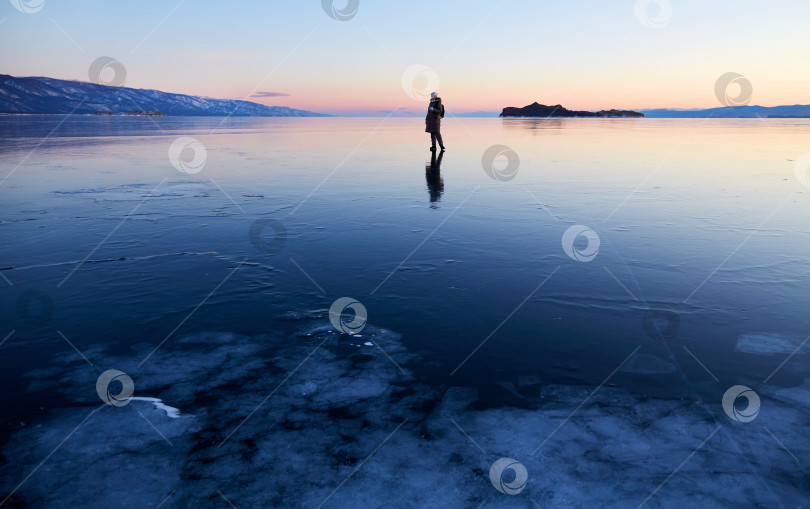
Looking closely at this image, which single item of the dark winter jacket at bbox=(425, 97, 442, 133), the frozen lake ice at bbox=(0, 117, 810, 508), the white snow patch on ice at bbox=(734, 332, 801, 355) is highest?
the dark winter jacket at bbox=(425, 97, 442, 133)

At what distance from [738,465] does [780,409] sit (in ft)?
3.00

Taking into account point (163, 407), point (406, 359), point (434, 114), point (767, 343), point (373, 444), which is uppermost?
point (434, 114)

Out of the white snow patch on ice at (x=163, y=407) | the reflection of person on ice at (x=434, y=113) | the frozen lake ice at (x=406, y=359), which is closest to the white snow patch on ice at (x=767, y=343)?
the frozen lake ice at (x=406, y=359)

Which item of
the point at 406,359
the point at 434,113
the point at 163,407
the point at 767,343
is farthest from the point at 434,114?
the point at 163,407

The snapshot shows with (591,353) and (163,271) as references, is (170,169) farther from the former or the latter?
(591,353)

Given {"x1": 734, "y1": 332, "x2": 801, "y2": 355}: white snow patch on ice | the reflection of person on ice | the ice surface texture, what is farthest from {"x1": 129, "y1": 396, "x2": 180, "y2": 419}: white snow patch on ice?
the reflection of person on ice

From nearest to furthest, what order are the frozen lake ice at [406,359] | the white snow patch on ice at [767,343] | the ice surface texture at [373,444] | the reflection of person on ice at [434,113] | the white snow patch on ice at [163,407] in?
the ice surface texture at [373,444]
the frozen lake ice at [406,359]
the white snow patch on ice at [163,407]
the white snow patch on ice at [767,343]
the reflection of person on ice at [434,113]

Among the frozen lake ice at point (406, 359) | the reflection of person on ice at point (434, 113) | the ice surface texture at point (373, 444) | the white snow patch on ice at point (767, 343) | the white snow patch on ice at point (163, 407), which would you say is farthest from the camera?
the reflection of person on ice at point (434, 113)

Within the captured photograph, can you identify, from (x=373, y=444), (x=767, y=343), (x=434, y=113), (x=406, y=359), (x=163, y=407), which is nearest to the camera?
(x=373, y=444)

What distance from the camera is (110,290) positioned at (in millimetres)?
5961

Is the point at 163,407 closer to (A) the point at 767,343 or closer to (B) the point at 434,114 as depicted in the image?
(A) the point at 767,343

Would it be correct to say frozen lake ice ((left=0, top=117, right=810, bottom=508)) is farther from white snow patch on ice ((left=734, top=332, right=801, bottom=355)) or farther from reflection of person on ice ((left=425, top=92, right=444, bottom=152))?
reflection of person on ice ((left=425, top=92, right=444, bottom=152))

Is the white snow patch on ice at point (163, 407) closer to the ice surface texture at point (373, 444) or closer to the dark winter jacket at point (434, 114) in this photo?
the ice surface texture at point (373, 444)

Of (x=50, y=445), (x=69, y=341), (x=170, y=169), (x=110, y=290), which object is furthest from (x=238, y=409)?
(x=170, y=169)
